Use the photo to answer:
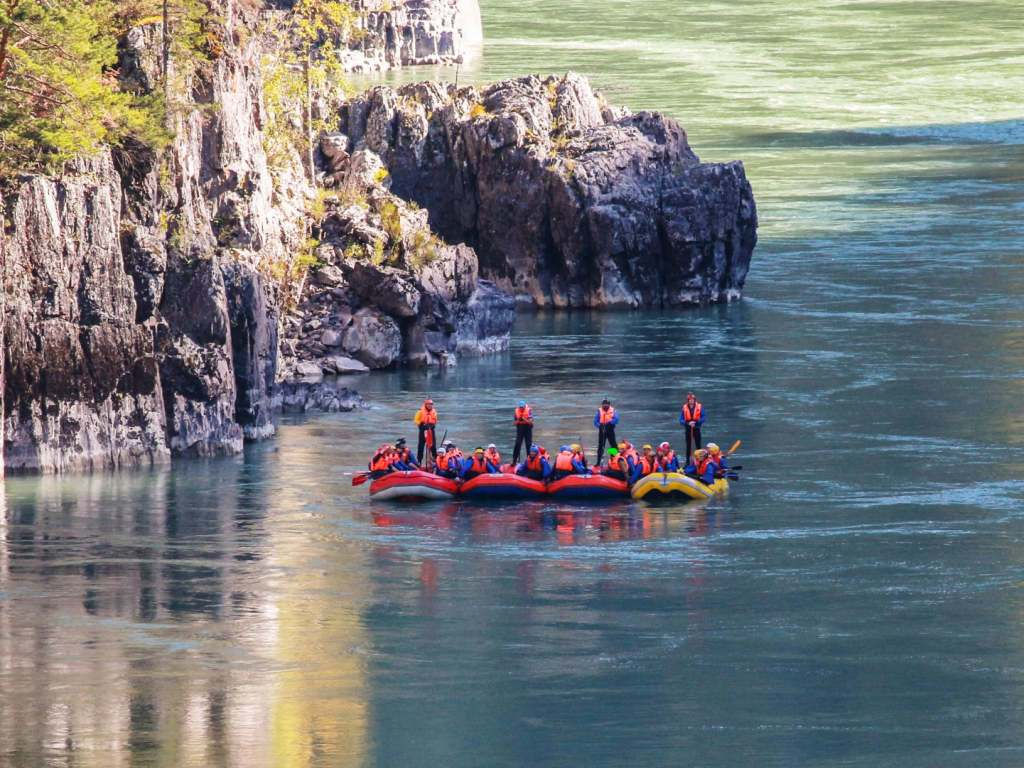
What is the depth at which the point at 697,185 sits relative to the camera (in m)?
104

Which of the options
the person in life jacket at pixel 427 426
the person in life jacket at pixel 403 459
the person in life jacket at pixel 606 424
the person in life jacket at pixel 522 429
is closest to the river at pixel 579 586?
the person in life jacket at pixel 403 459

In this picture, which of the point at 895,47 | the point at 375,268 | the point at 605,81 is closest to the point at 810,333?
the point at 375,268

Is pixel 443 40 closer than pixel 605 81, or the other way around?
pixel 605 81

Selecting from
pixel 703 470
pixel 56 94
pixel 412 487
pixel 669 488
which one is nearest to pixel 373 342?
pixel 56 94

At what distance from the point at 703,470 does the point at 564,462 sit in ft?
13.8

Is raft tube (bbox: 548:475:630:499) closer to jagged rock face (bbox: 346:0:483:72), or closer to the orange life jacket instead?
the orange life jacket

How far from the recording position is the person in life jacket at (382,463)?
5925 cm

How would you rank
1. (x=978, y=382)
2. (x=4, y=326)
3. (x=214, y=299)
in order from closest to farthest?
(x=4, y=326) < (x=214, y=299) < (x=978, y=382)

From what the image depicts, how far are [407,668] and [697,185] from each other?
65385mm

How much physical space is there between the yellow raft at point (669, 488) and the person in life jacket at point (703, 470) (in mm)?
215

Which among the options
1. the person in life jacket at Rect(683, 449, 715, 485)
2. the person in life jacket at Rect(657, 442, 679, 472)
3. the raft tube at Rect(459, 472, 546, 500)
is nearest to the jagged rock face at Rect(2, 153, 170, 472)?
the raft tube at Rect(459, 472, 546, 500)

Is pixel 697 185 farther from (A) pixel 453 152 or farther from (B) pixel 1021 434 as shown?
(B) pixel 1021 434

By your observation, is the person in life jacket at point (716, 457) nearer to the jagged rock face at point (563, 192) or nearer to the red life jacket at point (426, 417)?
the red life jacket at point (426, 417)

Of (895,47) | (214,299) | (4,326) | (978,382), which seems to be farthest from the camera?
(895,47)
